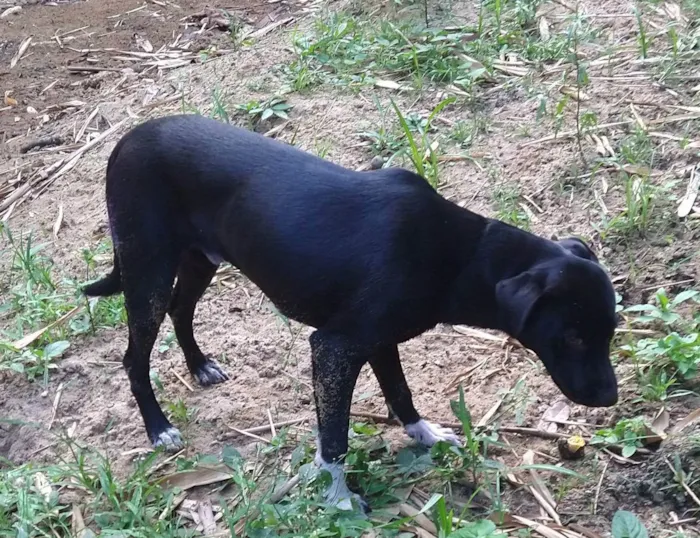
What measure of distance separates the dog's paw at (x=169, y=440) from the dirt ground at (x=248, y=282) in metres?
0.07

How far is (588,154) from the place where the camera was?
538cm

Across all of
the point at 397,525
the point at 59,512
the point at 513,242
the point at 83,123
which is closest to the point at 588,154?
the point at 513,242

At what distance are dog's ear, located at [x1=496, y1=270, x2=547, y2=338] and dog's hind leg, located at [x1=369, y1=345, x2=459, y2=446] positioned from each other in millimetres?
716

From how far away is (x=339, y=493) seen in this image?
3604 millimetres

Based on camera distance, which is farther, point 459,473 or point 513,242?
point 459,473

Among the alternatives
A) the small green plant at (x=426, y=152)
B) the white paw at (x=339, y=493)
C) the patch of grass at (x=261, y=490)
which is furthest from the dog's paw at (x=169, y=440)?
the small green plant at (x=426, y=152)

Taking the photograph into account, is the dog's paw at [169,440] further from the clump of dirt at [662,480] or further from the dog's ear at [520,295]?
the clump of dirt at [662,480]

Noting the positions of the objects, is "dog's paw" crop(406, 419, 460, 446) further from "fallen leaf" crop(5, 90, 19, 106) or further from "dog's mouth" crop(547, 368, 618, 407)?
"fallen leaf" crop(5, 90, 19, 106)

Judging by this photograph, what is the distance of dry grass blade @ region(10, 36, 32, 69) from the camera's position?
27.9 ft

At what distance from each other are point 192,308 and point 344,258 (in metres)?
1.22

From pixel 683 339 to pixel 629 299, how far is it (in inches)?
22.1

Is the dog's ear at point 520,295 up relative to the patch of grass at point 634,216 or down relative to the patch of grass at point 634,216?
up

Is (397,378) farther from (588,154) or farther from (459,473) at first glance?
(588,154)

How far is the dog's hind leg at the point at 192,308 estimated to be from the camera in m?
4.30
